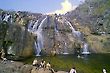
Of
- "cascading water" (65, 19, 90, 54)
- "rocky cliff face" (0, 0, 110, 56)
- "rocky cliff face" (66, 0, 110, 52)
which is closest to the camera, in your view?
"rocky cliff face" (0, 0, 110, 56)

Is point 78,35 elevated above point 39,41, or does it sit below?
above

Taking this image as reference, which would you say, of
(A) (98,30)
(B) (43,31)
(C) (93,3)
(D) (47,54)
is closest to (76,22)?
(A) (98,30)

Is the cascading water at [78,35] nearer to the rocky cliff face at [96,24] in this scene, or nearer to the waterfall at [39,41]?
the rocky cliff face at [96,24]

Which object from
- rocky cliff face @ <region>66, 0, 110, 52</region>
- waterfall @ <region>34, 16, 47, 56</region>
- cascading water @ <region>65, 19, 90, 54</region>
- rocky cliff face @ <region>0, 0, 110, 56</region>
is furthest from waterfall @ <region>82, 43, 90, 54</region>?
waterfall @ <region>34, 16, 47, 56</region>

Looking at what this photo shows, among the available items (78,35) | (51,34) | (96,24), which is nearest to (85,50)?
(78,35)

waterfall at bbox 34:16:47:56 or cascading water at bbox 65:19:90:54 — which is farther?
cascading water at bbox 65:19:90:54

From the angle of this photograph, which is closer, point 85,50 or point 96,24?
point 85,50

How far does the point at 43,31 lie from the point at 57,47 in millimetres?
7547

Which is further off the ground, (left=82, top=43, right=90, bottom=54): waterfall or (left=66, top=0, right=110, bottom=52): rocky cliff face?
(left=66, top=0, right=110, bottom=52): rocky cliff face

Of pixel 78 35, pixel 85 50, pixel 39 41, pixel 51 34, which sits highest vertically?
pixel 51 34

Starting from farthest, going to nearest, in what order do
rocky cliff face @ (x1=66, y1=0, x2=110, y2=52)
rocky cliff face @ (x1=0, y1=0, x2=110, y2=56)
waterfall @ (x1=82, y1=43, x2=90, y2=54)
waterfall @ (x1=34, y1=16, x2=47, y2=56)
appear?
rocky cliff face @ (x1=66, y1=0, x2=110, y2=52) → waterfall @ (x1=82, y1=43, x2=90, y2=54) → waterfall @ (x1=34, y1=16, x2=47, y2=56) → rocky cliff face @ (x1=0, y1=0, x2=110, y2=56)

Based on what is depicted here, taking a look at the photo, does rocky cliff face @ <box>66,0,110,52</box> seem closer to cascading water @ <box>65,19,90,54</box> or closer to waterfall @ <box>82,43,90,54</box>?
waterfall @ <box>82,43,90,54</box>

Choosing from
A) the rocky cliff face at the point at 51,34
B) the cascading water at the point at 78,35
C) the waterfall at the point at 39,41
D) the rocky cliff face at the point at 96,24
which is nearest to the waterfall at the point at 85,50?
the cascading water at the point at 78,35

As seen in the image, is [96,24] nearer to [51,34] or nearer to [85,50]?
[85,50]
